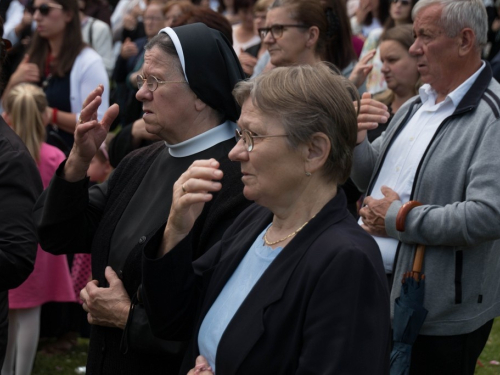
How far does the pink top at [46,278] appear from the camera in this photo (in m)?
5.80

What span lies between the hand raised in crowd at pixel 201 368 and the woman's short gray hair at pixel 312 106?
28.3 inches

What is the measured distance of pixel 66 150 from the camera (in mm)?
6852

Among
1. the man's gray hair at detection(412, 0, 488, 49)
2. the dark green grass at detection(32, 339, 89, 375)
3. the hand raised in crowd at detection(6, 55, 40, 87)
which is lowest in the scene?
the dark green grass at detection(32, 339, 89, 375)

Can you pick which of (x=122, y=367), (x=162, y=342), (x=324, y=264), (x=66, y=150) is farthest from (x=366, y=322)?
(x=66, y=150)

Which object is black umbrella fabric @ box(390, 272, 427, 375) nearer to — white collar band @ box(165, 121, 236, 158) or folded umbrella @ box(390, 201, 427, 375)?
folded umbrella @ box(390, 201, 427, 375)

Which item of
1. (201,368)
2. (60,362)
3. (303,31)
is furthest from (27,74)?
(201,368)

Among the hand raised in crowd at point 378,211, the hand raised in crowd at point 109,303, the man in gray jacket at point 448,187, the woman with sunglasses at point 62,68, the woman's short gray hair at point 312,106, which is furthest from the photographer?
the woman with sunglasses at point 62,68

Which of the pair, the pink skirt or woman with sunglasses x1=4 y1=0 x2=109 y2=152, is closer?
the pink skirt

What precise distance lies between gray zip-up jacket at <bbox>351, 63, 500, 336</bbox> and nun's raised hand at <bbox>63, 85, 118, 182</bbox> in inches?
52.9

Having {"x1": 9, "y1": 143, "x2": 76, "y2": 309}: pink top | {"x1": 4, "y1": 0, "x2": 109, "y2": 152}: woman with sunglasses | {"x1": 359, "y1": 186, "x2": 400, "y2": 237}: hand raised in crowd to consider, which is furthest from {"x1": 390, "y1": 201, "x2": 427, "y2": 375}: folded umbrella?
{"x1": 4, "y1": 0, "x2": 109, "y2": 152}: woman with sunglasses

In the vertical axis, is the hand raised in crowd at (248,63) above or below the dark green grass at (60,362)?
above

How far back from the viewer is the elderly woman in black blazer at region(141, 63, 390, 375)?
7.84 ft

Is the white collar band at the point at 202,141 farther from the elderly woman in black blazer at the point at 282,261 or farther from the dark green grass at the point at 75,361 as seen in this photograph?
the dark green grass at the point at 75,361

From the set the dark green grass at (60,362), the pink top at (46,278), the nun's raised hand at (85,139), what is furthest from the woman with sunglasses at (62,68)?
the nun's raised hand at (85,139)
